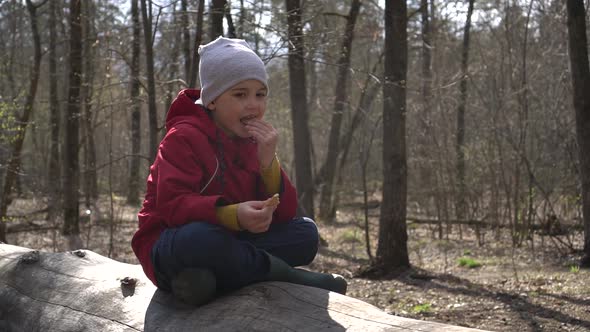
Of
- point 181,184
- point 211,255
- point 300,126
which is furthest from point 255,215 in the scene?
point 300,126

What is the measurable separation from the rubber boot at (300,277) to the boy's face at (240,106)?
0.60 metres

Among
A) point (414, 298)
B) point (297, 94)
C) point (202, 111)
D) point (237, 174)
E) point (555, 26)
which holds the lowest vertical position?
point (414, 298)

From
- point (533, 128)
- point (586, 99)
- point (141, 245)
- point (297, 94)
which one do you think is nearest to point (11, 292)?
point (141, 245)

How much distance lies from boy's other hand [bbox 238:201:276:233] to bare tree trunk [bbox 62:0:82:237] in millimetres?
7908

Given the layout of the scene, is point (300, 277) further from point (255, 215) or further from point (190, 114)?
point (190, 114)

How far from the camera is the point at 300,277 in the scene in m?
2.80

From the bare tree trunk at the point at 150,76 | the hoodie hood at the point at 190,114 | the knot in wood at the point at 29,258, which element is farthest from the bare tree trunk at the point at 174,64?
the hoodie hood at the point at 190,114

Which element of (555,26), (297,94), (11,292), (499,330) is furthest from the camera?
(297,94)

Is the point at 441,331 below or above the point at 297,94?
below

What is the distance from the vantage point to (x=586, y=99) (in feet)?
22.3

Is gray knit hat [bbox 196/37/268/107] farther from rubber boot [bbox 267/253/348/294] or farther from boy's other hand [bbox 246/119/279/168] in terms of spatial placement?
rubber boot [bbox 267/253/348/294]

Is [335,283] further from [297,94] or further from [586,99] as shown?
[297,94]

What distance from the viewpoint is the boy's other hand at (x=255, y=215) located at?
2.54m

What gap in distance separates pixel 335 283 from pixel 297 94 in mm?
8203
